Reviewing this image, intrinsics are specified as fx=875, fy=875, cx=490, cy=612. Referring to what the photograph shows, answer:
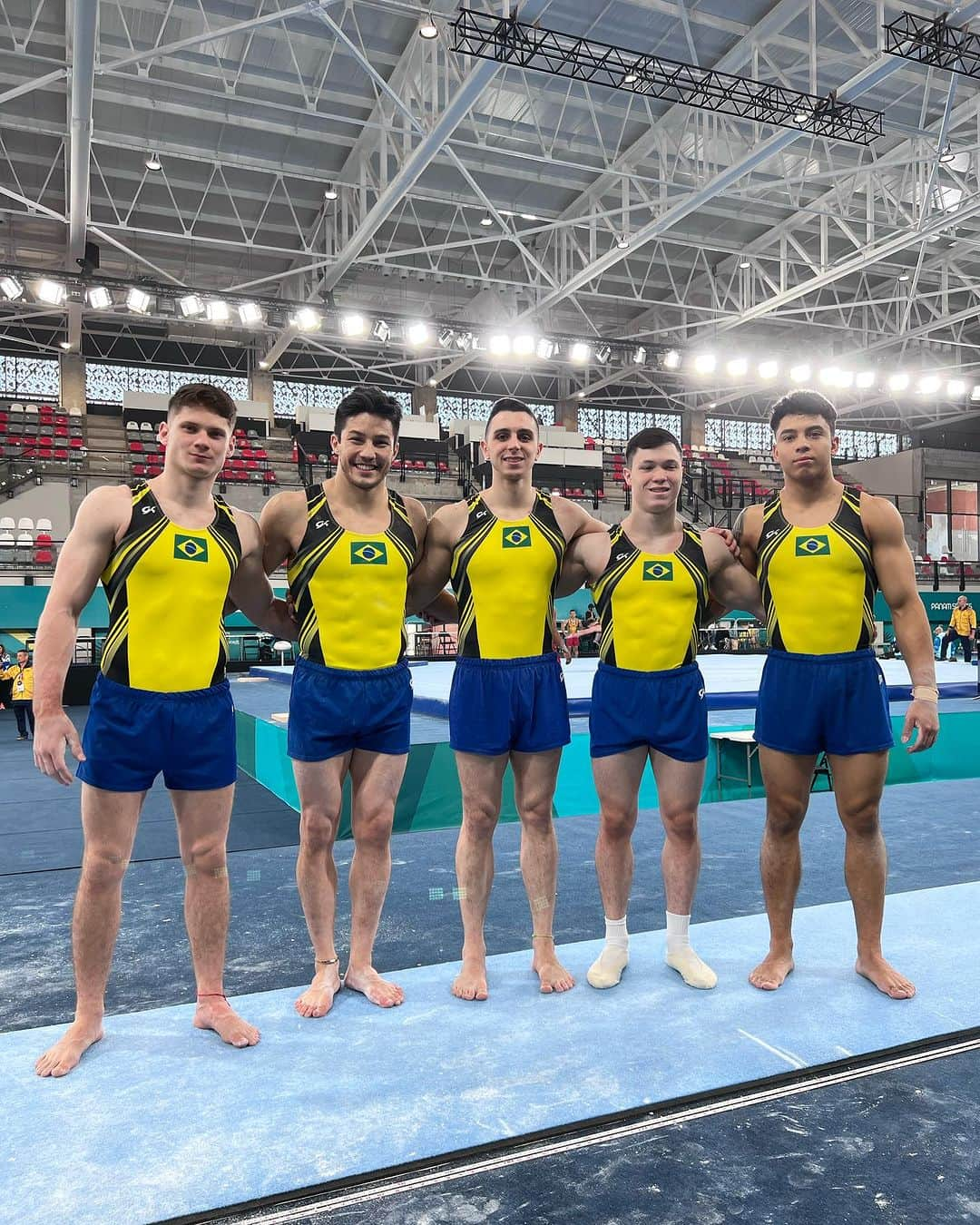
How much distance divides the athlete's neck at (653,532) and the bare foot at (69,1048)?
2.15 meters

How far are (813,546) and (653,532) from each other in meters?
0.50

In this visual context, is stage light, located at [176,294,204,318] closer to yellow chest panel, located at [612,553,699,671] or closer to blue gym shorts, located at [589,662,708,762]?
yellow chest panel, located at [612,553,699,671]

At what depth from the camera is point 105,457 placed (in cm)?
1923

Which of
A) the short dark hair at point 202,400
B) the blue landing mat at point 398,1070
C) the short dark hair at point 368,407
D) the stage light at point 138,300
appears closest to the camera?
the blue landing mat at point 398,1070

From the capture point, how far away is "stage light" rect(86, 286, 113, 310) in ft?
45.9

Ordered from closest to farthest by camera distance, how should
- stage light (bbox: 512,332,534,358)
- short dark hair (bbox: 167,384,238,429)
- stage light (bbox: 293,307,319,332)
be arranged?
short dark hair (bbox: 167,384,238,429) < stage light (bbox: 293,307,319,332) < stage light (bbox: 512,332,534,358)

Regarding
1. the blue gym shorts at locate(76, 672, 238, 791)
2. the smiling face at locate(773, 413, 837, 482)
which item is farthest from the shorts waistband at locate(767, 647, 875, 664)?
the blue gym shorts at locate(76, 672, 238, 791)

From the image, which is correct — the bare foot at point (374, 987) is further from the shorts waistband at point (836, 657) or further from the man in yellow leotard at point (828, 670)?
the shorts waistband at point (836, 657)

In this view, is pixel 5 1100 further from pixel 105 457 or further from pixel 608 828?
pixel 105 457

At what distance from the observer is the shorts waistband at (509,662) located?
109 inches

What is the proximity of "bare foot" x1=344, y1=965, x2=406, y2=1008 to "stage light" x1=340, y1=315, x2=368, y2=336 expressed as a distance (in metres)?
14.7

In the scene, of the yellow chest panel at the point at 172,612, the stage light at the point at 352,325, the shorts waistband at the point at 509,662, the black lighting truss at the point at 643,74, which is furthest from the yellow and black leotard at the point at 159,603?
the stage light at the point at 352,325

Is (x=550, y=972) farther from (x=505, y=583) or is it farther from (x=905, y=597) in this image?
(x=905, y=597)

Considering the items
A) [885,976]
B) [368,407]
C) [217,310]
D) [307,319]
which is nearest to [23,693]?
[217,310]
